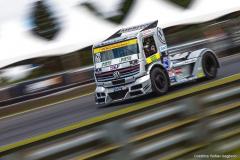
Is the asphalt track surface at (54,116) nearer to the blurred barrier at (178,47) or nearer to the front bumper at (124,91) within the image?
the front bumper at (124,91)

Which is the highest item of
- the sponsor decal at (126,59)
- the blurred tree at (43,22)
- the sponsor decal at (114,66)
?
the blurred tree at (43,22)

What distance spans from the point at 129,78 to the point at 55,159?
8.56 m

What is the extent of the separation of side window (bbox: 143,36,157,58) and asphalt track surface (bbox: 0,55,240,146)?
3.72 feet

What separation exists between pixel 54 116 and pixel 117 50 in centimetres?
242

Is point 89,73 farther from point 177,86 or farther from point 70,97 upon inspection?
point 177,86

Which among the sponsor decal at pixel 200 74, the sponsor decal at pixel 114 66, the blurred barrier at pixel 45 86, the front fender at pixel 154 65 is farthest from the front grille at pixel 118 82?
the blurred barrier at pixel 45 86

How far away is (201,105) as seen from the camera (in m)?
6.30

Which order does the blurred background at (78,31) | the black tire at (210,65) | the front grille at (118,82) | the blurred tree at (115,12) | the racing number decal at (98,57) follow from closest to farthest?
the front grille at (118,82)
the racing number decal at (98,57)
the black tire at (210,65)
the blurred background at (78,31)
the blurred tree at (115,12)

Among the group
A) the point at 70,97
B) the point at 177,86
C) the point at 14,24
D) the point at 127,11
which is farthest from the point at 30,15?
the point at 177,86

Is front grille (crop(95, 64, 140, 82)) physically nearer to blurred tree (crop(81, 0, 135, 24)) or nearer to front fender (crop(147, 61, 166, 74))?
front fender (crop(147, 61, 166, 74))

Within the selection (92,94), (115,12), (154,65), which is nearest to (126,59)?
(154,65)

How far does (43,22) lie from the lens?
3231 centimetres

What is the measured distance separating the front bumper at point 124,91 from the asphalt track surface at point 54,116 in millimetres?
210

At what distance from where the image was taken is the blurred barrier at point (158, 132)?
537cm
